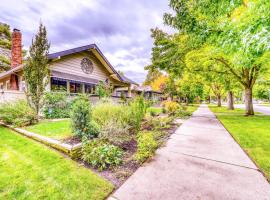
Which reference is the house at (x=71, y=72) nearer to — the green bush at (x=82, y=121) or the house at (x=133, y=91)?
the house at (x=133, y=91)

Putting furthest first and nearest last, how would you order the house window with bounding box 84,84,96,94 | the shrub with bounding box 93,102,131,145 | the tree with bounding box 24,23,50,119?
the house window with bounding box 84,84,96,94
the tree with bounding box 24,23,50,119
the shrub with bounding box 93,102,131,145

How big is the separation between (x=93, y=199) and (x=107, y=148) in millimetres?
1410

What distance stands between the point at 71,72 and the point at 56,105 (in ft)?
10.3

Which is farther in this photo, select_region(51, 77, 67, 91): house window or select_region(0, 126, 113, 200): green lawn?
select_region(51, 77, 67, 91): house window

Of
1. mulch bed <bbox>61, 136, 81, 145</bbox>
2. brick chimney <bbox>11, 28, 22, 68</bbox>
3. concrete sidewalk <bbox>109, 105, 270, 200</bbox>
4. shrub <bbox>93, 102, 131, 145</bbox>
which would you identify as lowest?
concrete sidewalk <bbox>109, 105, 270, 200</bbox>

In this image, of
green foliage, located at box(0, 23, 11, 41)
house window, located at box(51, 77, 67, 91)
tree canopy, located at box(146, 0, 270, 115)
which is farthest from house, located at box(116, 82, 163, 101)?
green foliage, located at box(0, 23, 11, 41)

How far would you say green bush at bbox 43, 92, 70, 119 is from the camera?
856cm

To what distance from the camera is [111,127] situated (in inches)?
171

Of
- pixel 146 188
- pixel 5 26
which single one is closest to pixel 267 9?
pixel 146 188

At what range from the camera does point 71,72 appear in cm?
1102

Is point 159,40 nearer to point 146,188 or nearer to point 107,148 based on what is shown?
point 107,148

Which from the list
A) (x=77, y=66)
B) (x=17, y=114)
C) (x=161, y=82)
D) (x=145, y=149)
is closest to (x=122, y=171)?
(x=145, y=149)

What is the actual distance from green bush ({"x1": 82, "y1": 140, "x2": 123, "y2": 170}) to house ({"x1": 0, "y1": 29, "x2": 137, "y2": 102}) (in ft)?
24.7

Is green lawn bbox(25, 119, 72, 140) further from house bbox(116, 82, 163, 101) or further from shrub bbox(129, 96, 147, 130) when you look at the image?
house bbox(116, 82, 163, 101)
